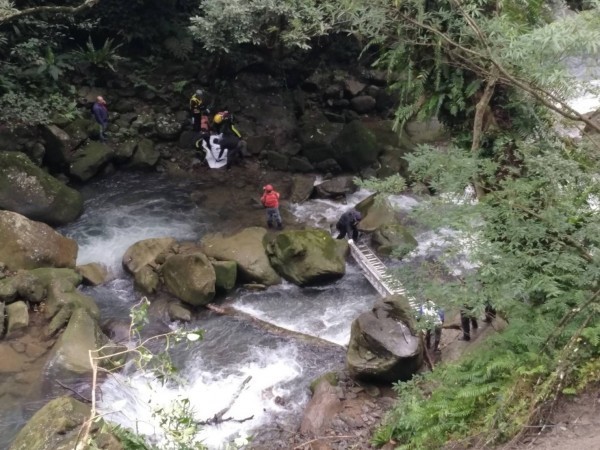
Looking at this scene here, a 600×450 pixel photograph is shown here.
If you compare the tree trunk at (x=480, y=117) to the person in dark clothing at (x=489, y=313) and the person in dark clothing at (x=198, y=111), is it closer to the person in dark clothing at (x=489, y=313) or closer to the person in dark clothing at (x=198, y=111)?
the person in dark clothing at (x=489, y=313)

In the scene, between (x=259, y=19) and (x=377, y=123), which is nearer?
(x=259, y=19)

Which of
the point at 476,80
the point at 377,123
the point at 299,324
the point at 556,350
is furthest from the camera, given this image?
the point at 377,123

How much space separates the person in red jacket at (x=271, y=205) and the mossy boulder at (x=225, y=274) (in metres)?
2.35

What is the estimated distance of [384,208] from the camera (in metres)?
14.0

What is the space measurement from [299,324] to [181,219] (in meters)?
5.12

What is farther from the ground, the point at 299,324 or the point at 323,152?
the point at 323,152

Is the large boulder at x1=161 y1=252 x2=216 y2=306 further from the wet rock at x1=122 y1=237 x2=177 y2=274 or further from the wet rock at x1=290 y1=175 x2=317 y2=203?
the wet rock at x1=290 y1=175 x2=317 y2=203

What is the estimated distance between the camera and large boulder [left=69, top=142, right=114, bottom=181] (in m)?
15.0

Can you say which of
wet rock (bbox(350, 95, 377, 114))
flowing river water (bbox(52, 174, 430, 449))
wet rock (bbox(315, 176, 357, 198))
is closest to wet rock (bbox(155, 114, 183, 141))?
flowing river water (bbox(52, 174, 430, 449))

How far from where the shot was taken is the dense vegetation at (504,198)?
5.39m

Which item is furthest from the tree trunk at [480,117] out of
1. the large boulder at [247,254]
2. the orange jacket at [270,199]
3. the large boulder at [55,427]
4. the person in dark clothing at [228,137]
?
the person in dark clothing at [228,137]

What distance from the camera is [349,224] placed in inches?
515

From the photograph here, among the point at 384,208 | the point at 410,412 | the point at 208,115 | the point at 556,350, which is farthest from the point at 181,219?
the point at 556,350

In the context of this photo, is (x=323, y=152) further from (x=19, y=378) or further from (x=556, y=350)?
(x=556, y=350)
